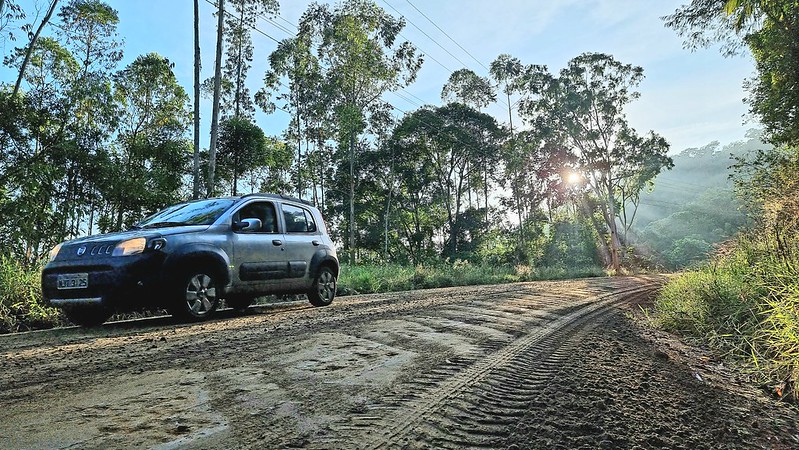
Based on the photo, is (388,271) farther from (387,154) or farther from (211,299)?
(387,154)

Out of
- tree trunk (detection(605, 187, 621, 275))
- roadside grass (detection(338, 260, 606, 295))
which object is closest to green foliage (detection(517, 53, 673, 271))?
tree trunk (detection(605, 187, 621, 275))

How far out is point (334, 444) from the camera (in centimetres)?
189

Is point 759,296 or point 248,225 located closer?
point 759,296

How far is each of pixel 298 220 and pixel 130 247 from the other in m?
2.80

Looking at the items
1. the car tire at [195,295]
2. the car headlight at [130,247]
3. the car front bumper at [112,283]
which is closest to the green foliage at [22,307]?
the car front bumper at [112,283]

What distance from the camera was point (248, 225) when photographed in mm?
6250

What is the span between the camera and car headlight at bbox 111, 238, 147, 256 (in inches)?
202

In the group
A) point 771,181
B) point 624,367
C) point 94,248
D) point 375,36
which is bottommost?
point 624,367

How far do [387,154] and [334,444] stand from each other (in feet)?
111

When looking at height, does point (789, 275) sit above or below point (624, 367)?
above

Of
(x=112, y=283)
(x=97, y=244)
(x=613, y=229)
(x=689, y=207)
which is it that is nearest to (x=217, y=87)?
(x=97, y=244)

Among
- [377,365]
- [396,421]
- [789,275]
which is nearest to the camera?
[396,421]

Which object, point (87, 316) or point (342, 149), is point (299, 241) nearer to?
point (87, 316)

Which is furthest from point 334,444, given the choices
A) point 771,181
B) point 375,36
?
point 375,36
